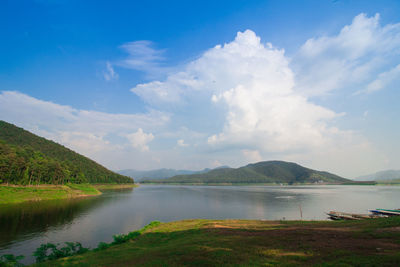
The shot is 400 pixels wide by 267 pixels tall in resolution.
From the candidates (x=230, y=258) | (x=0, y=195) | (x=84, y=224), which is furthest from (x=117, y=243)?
(x=0, y=195)

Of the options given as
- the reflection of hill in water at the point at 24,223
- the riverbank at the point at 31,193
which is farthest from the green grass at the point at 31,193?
A: the reflection of hill in water at the point at 24,223

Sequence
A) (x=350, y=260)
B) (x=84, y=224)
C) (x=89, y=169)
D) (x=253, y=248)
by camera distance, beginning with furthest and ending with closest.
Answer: (x=89, y=169) < (x=84, y=224) < (x=253, y=248) < (x=350, y=260)

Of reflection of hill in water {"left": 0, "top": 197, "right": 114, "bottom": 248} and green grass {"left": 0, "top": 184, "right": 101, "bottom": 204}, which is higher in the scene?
green grass {"left": 0, "top": 184, "right": 101, "bottom": 204}

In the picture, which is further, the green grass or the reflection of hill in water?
the green grass

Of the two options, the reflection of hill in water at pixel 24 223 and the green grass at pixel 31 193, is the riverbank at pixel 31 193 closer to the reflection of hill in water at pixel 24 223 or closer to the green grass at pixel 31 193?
the green grass at pixel 31 193

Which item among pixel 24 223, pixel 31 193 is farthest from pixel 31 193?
pixel 24 223

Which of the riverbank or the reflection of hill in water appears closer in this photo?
the reflection of hill in water

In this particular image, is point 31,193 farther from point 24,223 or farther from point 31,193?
point 24,223

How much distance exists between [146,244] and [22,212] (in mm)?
53809

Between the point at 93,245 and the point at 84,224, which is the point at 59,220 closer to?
the point at 84,224

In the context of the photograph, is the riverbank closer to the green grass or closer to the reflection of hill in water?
the green grass

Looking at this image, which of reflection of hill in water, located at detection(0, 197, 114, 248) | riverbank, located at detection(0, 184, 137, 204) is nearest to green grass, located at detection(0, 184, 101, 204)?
riverbank, located at detection(0, 184, 137, 204)

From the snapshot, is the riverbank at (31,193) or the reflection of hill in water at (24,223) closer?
the reflection of hill in water at (24,223)

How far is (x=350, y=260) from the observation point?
12.8 m
